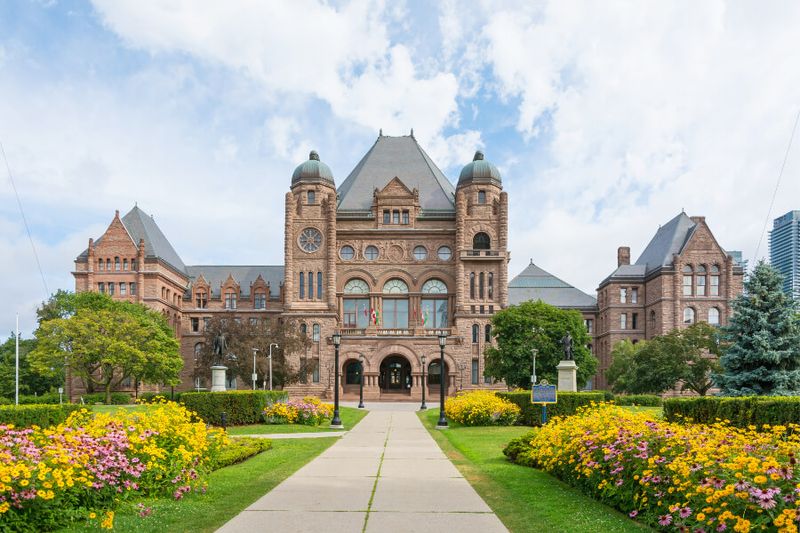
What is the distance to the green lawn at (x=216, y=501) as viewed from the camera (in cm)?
1010

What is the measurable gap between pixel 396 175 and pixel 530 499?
226ft

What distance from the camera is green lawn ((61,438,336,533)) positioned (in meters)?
10.1

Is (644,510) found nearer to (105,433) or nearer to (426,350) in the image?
(105,433)

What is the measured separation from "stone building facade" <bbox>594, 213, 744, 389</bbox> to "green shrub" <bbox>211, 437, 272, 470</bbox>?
54297mm

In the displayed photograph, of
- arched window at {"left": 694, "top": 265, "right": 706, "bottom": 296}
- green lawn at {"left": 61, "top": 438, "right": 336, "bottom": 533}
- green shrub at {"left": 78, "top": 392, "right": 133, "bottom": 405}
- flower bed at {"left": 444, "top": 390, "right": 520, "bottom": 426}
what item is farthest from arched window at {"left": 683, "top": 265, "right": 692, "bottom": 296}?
green lawn at {"left": 61, "top": 438, "right": 336, "bottom": 533}

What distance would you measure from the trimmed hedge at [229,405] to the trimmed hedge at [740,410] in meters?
17.7

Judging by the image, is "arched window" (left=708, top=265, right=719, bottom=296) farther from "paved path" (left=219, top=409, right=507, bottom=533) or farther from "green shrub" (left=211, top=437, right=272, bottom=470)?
"green shrub" (left=211, top=437, right=272, bottom=470)

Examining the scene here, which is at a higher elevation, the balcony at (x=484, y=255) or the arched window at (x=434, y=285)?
the balcony at (x=484, y=255)

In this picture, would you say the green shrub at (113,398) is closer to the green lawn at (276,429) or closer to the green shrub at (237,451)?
the green lawn at (276,429)

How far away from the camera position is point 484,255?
7112cm

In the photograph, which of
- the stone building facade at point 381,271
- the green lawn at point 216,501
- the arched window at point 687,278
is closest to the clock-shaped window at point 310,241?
the stone building facade at point 381,271

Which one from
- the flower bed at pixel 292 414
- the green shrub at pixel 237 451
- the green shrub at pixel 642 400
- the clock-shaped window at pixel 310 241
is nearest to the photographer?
the green shrub at pixel 237 451

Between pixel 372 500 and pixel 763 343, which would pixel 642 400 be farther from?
pixel 372 500

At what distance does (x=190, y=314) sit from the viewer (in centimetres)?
8431
